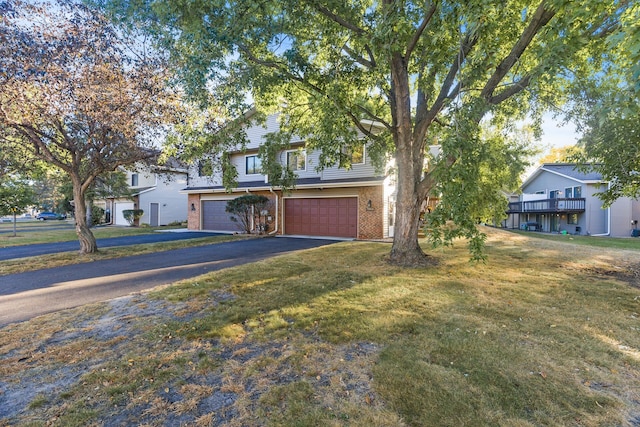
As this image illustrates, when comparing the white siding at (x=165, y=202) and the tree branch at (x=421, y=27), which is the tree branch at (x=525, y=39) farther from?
the white siding at (x=165, y=202)

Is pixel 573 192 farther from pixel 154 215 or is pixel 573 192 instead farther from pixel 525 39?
pixel 154 215

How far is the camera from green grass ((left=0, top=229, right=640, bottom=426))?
253 cm

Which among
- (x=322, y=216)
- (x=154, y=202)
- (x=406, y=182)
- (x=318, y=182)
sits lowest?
(x=322, y=216)

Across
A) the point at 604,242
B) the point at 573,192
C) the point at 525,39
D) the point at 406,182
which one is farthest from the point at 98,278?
the point at 573,192

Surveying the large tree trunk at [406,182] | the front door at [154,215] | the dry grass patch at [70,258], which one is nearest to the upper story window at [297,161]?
the dry grass patch at [70,258]

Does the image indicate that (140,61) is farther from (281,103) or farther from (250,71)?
(281,103)

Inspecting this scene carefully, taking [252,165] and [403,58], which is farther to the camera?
[252,165]

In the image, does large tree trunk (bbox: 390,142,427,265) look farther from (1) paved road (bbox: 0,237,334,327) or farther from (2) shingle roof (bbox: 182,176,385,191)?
(2) shingle roof (bbox: 182,176,385,191)

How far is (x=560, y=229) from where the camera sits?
83.4ft

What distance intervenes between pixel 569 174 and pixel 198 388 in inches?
1221

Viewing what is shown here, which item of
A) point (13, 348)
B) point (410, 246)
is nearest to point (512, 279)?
point (410, 246)

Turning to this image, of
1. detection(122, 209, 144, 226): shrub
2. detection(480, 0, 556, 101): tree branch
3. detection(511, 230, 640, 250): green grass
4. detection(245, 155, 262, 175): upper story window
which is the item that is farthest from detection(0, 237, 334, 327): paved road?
detection(122, 209, 144, 226): shrub

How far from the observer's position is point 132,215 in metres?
26.4

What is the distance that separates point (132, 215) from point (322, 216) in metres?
19.2
